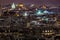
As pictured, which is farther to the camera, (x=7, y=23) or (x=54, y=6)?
(x=54, y=6)

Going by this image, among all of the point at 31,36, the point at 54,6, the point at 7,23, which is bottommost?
the point at 31,36

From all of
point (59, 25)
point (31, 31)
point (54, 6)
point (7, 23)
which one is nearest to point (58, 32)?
point (59, 25)

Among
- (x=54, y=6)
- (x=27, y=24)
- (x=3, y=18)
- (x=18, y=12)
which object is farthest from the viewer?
(x=54, y=6)

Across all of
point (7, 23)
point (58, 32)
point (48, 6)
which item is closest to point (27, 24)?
point (7, 23)

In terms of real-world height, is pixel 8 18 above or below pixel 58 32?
above

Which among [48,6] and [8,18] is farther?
[48,6]

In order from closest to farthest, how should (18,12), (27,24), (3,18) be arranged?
(27,24), (3,18), (18,12)

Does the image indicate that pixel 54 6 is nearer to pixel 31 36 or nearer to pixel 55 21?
pixel 55 21

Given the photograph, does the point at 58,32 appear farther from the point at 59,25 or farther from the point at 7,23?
the point at 7,23

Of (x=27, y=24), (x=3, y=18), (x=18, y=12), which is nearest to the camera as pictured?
(x=27, y=24)
